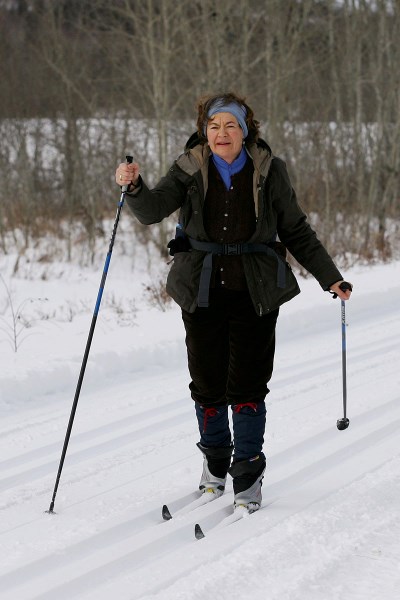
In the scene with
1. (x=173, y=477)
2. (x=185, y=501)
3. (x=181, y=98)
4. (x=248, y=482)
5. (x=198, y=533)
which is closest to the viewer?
(x=198, y=533)

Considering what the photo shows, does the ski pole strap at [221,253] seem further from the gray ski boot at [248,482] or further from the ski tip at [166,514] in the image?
the ski tip at [166,514]

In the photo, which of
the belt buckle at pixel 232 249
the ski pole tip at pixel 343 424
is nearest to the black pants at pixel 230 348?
the belt buckle at pixel 232 249

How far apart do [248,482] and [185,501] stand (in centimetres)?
31

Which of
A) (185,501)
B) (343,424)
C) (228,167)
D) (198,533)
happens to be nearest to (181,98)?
(343,424)

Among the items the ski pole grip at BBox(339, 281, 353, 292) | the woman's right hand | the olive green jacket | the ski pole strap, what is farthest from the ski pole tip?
the woman's right hand

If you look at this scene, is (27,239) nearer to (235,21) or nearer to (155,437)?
(235,21)

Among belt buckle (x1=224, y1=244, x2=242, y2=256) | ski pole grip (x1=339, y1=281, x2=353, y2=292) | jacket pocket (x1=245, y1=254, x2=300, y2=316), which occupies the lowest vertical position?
ski pole grip (x1=339, y1=281, x2=353, y2=292)

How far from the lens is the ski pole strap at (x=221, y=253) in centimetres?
377

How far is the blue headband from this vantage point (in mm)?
3754

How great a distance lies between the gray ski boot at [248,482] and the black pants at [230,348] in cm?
27

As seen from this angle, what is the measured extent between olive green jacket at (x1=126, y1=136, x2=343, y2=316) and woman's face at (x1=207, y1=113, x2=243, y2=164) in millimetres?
81

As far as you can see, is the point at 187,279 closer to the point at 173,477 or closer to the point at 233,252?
the point at 233,252

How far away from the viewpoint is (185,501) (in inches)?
159

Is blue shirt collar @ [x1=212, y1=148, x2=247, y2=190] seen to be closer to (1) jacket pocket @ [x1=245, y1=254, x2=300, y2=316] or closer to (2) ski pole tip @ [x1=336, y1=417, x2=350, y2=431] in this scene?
(1) jacket pocket @ [x1=245, y1=254, x2=300, y2=316]
